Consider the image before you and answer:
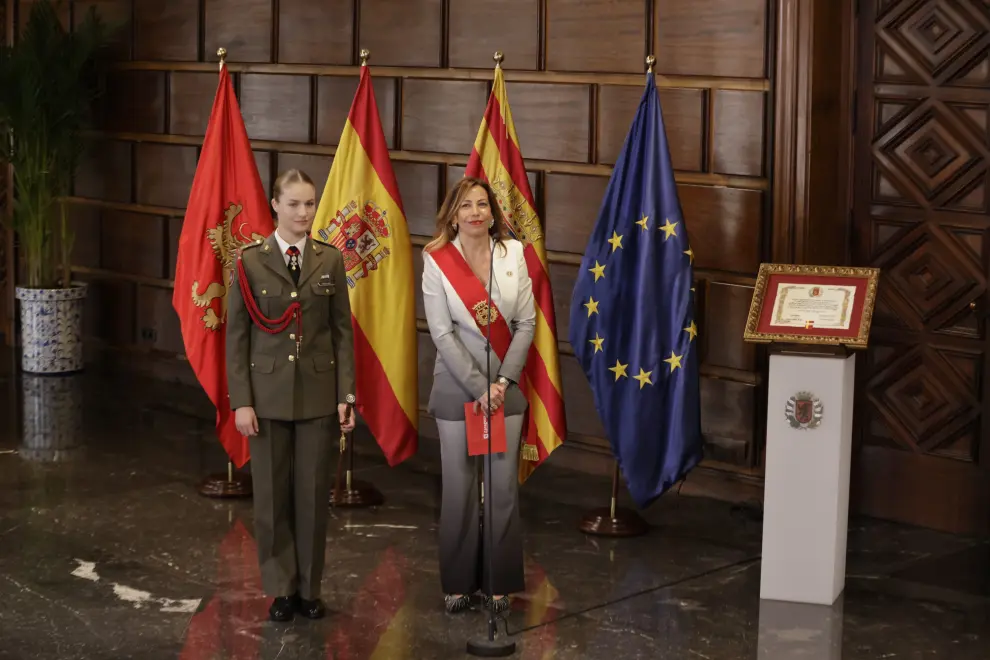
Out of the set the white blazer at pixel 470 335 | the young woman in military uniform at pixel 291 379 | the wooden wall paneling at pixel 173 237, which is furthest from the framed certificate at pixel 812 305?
the wooden wall paneling at pixel 173 237

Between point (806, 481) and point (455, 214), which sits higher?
point (455, 214)

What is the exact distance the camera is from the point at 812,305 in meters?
5.28

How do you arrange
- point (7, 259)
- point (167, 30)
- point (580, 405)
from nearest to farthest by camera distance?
point (580, 405), point (167, 30), point (7, 259)

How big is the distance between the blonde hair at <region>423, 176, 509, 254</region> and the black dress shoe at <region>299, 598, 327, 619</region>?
121 centimetres

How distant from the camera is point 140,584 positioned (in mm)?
5375

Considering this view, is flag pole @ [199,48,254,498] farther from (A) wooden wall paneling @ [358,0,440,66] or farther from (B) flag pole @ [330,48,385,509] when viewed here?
(A) wooden wall paneling @ [358,0,440,66]

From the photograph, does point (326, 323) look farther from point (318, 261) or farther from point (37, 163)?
point (37, 163)

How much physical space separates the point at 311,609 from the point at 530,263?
5.32 ft

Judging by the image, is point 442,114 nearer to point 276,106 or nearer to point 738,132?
point 276,106

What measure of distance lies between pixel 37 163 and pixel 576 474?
4071 mm

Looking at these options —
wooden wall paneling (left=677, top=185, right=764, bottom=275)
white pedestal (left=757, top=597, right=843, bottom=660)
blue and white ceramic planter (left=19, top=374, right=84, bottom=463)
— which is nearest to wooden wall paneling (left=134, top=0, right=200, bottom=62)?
blue and white ceramic planter (left=19, top=374, right=84, bottom=463)

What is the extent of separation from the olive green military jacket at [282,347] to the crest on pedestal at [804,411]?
1.49m

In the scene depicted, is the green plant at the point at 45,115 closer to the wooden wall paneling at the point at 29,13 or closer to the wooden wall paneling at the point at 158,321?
the wooden wall paneling at the point at 29,13

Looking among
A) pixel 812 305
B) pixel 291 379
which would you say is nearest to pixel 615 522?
pixel 812 305
